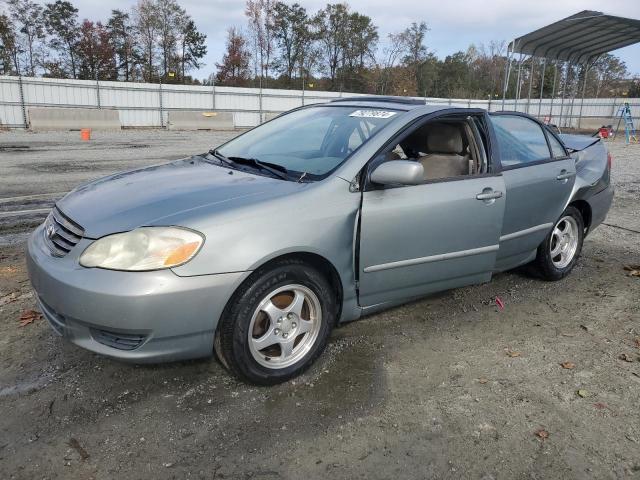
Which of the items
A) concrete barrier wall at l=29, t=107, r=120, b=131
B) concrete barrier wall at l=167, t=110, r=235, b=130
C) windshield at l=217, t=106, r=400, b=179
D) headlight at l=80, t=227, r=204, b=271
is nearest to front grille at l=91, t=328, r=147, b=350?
headlight at l=80, t=227, r=204, b=271

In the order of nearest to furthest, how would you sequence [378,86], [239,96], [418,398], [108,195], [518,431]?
1. [518,431]
2. [418,398]
3. [108,195]
4. [239,96]
5. [378,86]

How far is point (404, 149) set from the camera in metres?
3.84

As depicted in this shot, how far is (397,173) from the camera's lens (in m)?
3.01

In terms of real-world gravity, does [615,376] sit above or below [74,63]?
below

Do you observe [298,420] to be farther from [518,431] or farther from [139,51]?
[139,51]

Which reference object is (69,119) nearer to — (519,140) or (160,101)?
(160,101)

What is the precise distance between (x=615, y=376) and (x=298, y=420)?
6.50ft

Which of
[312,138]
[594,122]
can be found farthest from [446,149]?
[594,122]

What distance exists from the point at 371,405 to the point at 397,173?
4.28 ft

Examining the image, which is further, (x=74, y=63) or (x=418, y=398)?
(x=74, y=63)

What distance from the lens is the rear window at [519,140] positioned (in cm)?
410

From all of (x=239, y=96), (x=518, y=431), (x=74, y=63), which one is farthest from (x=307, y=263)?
(x=74, y=63)

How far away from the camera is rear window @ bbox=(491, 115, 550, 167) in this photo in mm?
4098

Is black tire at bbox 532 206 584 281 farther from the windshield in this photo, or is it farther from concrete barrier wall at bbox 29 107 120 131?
concrete barrier wall at bbox 29 107 120 131
